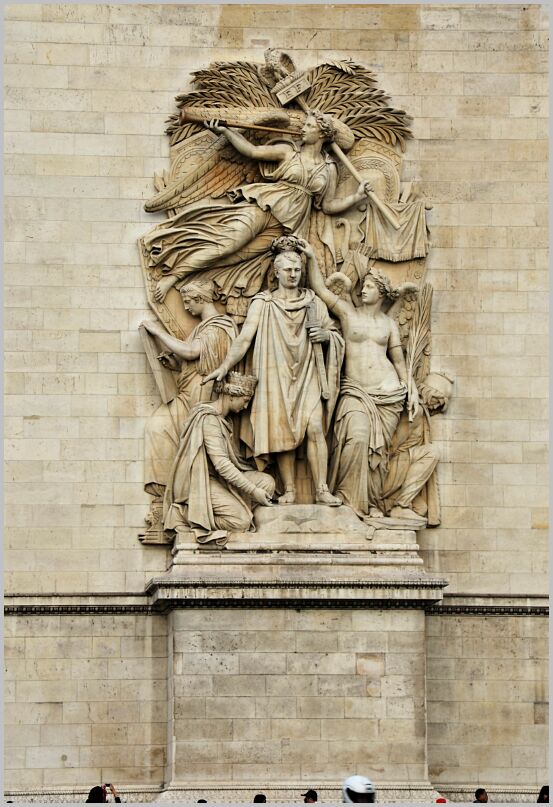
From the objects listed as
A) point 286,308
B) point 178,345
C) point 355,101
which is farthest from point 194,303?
point 355,101

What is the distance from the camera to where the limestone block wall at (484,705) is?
23203mm

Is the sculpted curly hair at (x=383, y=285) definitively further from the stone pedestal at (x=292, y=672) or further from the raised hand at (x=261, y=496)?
the stone pedestal at (x=292, y=672)

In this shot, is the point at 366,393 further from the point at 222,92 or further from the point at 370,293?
the point at 222,92

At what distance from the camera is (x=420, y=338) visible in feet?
78.1

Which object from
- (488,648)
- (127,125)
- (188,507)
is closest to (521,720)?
(488,648)

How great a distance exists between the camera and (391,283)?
939 inches

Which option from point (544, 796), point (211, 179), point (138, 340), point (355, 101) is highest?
point (355, 101)

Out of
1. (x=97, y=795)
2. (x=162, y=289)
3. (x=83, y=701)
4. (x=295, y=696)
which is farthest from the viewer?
(x=162, y=289)

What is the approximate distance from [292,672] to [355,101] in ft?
21.1

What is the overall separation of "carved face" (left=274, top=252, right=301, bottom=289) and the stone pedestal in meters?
2.90

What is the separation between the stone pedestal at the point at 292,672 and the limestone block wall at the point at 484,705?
0.73 m

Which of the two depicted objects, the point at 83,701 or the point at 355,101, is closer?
the point at 83,701

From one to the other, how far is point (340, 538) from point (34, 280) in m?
4.43

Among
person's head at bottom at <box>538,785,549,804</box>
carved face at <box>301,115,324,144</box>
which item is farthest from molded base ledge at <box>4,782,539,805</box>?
carved face at <box>301,115,324,144</box>
